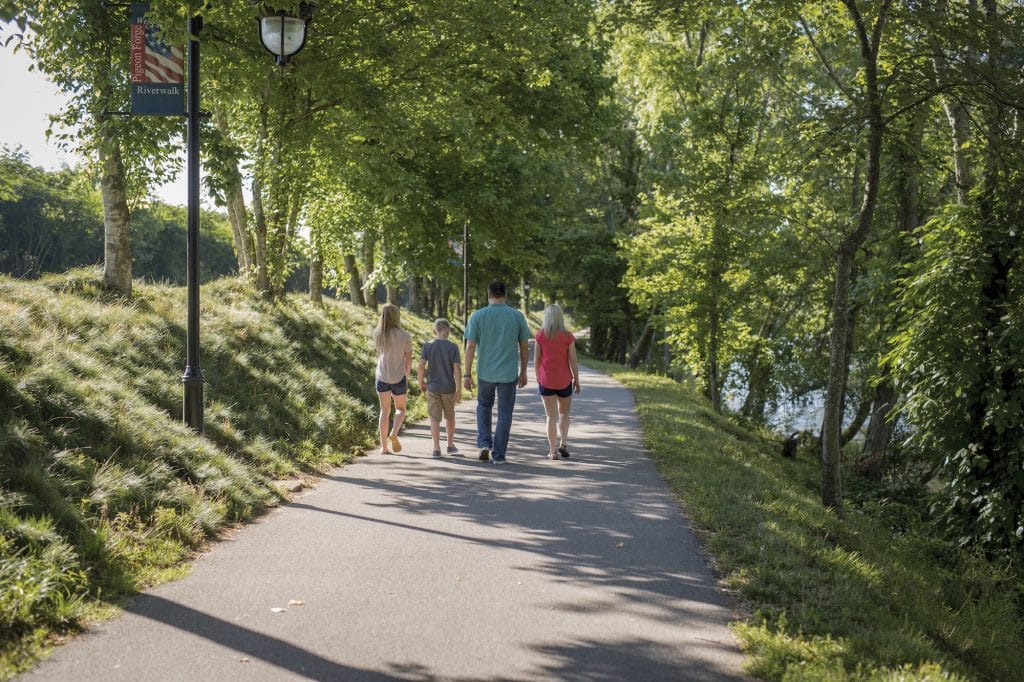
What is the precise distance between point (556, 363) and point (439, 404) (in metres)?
1.53

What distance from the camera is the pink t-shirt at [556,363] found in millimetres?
10672

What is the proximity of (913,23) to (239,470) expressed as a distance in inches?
297

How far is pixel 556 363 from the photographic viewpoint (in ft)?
35.1

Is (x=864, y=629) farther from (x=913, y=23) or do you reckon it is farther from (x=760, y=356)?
(x=760, y=356)

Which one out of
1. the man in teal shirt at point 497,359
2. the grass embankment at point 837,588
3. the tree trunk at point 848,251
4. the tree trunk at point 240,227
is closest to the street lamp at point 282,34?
the man in teal shirt at point 497,359

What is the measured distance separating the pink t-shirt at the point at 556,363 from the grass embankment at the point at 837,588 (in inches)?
62.3

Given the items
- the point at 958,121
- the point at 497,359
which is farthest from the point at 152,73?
the point at 958,121

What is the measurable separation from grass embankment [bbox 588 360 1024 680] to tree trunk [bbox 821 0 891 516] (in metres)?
0.55

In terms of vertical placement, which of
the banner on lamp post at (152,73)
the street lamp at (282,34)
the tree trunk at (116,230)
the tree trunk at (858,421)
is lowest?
the tree trunk at (858,421)

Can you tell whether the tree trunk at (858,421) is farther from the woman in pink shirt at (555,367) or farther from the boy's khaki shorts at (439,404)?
the boy's khaki shorts at (439,404)

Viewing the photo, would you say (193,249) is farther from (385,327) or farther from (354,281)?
(354,281)

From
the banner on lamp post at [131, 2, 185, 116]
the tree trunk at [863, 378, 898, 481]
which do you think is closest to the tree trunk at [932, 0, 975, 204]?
the tree trunk at [863, 378, 898, 481]

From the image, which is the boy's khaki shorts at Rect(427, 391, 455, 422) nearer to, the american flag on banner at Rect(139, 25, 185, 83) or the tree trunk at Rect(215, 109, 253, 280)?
the american flag on banner at Rect(139, 25, 185, 83)

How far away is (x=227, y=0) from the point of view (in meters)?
11.5
